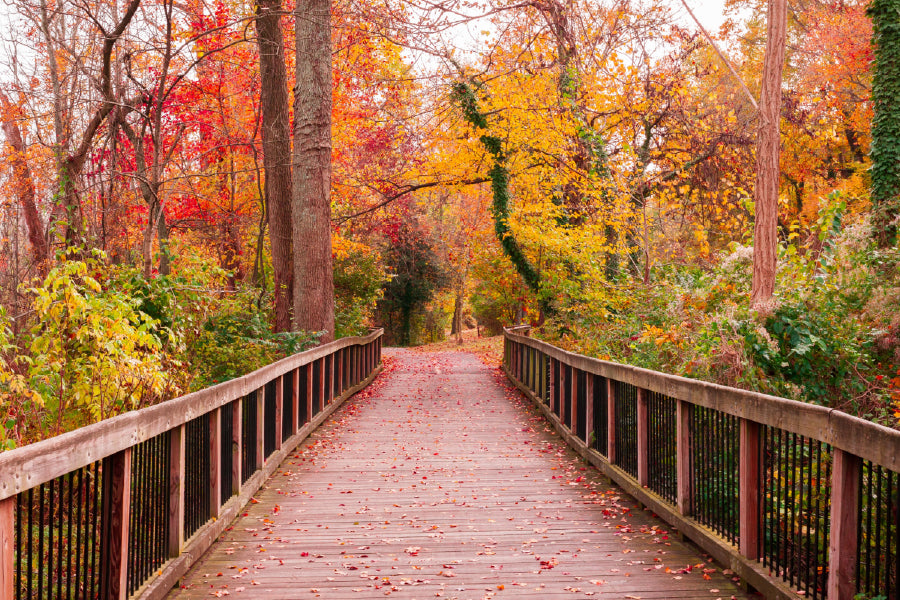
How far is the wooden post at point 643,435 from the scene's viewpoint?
20.7ft

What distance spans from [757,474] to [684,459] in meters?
1.08

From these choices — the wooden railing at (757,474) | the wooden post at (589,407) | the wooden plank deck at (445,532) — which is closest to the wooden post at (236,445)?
the wooden plank deck at (445,532)

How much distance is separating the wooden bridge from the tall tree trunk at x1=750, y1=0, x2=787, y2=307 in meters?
2.16

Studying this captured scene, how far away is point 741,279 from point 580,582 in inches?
267

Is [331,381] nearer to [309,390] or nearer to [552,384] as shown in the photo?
[309,390]

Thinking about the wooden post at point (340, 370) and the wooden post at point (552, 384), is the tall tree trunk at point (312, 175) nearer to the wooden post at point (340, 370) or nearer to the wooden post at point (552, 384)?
the wooden post at point (340, 370)

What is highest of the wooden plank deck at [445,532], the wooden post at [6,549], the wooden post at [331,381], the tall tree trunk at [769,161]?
the tall tree trunk at [769,161]

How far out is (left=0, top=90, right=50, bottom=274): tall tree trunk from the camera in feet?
50.0

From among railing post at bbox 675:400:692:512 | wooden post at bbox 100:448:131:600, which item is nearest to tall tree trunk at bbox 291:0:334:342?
railing post at bbox 675:400:692:512

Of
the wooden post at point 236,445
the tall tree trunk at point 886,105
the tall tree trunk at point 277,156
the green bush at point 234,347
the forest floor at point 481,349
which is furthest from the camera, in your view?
the forest floor at point 481,349

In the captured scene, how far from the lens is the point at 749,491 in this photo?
14.2ft

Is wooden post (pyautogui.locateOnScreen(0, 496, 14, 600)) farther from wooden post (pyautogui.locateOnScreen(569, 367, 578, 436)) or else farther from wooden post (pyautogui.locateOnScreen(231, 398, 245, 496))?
wooden post (pyautogui.locateOnScreen(569, 367, 578, 436))

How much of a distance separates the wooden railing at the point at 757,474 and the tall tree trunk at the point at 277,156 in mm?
7509

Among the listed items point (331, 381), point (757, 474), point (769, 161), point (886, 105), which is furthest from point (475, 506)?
point (886, 105)
